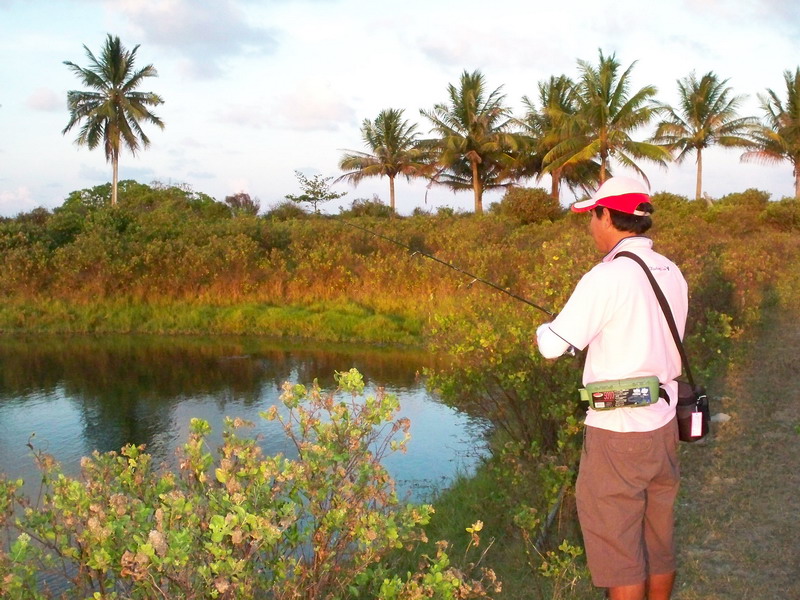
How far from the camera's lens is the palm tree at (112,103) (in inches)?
1297

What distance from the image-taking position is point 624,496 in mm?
2725

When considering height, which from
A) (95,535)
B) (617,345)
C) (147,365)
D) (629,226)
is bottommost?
(147,365)

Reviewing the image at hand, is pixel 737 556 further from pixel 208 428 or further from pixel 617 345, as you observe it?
pixel 208 428

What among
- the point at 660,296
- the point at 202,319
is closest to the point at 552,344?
the point at 660,296

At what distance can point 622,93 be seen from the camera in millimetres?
27578

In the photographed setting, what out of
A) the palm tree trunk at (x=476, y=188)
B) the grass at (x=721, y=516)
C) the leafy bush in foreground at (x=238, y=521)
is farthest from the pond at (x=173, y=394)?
the palm tree trunk at (x=476, y=188)

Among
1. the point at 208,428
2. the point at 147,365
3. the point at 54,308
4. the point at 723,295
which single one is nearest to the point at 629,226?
the point at 208,428

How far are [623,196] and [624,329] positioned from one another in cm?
51

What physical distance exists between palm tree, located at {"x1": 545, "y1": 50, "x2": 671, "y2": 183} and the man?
83.6ft

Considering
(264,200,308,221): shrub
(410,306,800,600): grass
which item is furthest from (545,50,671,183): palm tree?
(410,306,800,600): grass

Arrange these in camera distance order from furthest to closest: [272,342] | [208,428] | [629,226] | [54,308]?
[54,308] → [272,342] → [208,428] → [629,226]

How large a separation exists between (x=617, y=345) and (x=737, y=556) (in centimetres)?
221

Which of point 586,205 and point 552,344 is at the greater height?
point 586,205

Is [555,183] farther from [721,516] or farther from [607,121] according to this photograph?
[721,516]
